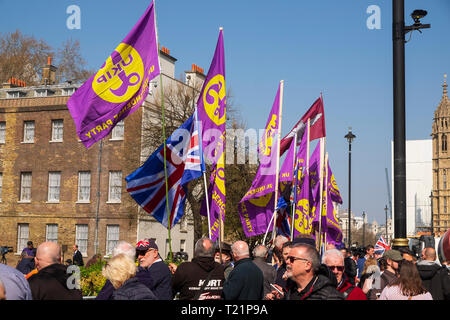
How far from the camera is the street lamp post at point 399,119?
371 inches

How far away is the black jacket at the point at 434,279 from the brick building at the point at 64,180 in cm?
3242

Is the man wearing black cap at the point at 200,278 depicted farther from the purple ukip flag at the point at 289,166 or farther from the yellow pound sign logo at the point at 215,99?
the purple ukip flag at the point at 289,166

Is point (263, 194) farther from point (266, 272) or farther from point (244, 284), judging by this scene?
point (244, 284)

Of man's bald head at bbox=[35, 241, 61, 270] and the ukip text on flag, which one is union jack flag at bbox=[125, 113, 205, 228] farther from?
the ukip text on flag

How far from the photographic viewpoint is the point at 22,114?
43.2 m

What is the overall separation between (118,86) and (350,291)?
5.69m

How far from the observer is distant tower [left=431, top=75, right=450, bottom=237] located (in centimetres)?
14125

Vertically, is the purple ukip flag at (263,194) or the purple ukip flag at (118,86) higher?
the purple ukip flag at (118,86)

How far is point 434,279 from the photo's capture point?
7543mm

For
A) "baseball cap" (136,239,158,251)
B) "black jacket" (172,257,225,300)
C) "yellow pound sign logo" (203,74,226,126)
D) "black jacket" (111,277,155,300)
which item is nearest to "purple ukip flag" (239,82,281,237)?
"yellow pound sign logo" (203,74,226,126)

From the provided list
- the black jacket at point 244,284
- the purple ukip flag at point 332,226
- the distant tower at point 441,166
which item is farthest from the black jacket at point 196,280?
the distant tower at point 441,166

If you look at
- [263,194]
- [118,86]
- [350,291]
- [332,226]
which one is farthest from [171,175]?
[332,226]

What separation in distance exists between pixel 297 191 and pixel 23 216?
3117cm
